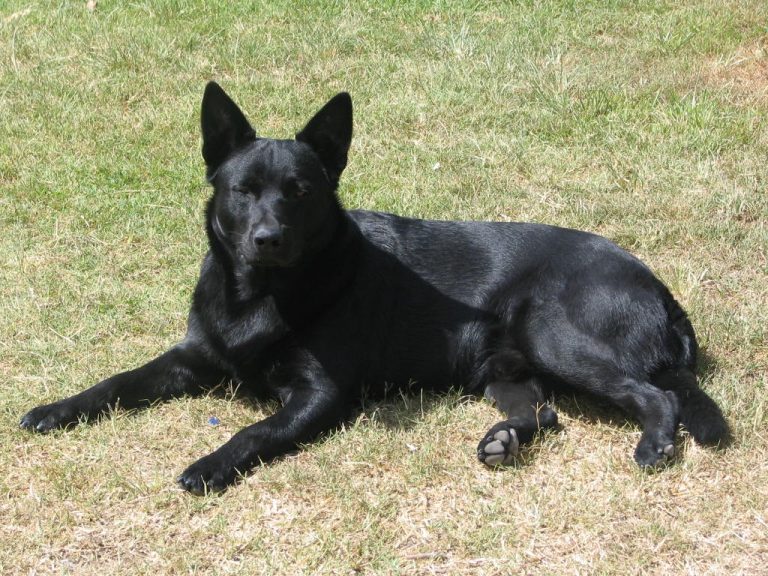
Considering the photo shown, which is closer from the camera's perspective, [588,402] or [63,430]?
[63,430]

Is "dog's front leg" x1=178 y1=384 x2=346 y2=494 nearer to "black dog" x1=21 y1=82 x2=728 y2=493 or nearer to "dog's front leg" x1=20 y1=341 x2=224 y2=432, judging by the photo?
"black dog" x1=21 y1=82 x2=728 y2=493

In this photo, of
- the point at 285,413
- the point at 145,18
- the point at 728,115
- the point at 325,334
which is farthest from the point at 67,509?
the point at 145,18

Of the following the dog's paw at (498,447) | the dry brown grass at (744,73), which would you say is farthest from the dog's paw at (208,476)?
the dry brown grass at (744,73)

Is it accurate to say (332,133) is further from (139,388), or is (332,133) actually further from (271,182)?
(139,388)

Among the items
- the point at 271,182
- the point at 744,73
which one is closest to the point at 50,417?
the point at 271,182

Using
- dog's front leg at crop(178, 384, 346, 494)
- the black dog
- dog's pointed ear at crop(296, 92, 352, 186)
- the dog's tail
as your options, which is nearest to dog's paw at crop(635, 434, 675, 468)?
the black dog

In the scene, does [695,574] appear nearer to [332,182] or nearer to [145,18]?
[332,182]

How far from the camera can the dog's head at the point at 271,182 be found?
3945 millimetres

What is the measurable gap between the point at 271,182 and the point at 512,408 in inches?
54.8

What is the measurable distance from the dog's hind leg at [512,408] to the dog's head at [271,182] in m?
0.98

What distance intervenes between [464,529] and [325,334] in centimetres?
108

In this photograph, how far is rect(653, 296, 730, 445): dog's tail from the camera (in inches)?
153

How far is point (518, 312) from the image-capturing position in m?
4.37

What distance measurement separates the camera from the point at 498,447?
381 centimetres
